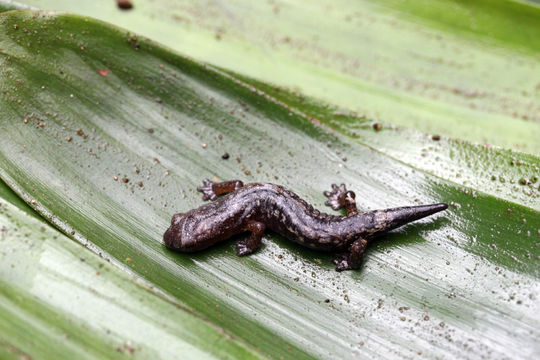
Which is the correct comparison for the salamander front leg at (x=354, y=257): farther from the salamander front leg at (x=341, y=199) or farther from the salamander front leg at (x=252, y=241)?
the salamander front leg at (x=252, y=241)

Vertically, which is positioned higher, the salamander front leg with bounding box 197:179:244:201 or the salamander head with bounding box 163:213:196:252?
the salamander front leg with bounding box 197:179:244:201

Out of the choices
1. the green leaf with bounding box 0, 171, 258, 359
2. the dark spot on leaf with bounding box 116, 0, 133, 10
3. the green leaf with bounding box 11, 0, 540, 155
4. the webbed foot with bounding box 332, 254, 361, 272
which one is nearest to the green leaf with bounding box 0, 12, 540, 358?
the webbed foot with bounding box 332, 254, 361, 272

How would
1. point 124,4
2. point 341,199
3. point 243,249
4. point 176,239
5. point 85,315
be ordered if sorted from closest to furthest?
point 85,315
point 176,239
point 243,249
point 341,199
point 124,4

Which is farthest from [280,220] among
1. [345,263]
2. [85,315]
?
[85,315]

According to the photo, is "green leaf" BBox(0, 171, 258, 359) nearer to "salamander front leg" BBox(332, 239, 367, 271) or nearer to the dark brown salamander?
the dark brown salamander

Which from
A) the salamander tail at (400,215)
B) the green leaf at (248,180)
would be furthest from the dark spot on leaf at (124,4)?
the salamander tail at (400,215)

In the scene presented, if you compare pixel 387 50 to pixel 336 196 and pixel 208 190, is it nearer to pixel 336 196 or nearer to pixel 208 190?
pixel 336 196
